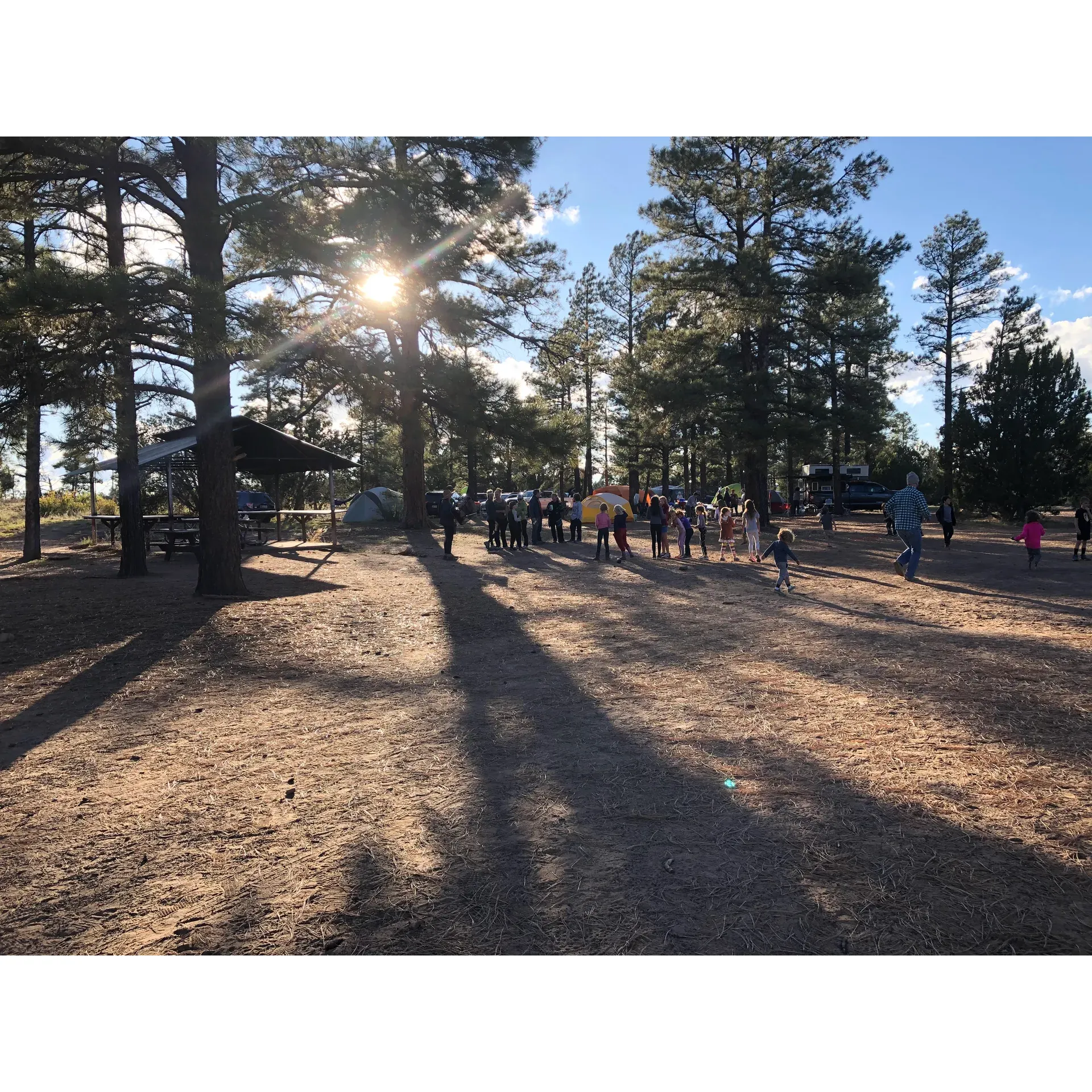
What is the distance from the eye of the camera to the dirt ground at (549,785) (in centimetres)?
278

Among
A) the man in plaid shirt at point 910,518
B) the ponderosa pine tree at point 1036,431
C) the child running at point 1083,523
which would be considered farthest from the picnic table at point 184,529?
the ponderosa pine tree at point 1036,431

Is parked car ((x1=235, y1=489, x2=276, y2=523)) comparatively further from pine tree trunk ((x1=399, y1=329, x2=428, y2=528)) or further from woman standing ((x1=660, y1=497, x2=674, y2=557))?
woman standing ((x1=660, y1=497, x2=674, y2=557))

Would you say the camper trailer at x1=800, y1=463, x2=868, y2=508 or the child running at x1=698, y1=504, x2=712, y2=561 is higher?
the camper trailer at x1=800, y1=463, x2=868, y2=508

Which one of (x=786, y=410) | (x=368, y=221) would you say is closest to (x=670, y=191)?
(x=786, y=410)

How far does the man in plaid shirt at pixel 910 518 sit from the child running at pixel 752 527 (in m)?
3.72

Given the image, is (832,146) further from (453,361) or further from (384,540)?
(384,540)

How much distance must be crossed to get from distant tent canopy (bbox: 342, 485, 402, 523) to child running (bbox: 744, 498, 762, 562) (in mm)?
22427

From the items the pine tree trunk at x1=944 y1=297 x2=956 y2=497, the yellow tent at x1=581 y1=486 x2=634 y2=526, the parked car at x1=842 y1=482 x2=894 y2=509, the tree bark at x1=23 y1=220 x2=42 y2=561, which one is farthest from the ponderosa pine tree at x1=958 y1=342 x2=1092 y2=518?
the tree bark at x1=23 y1=220 x2=42 y2=561

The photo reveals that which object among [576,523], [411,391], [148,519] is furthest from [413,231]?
[576,523]

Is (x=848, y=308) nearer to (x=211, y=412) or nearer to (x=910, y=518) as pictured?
(x=910, y=518)

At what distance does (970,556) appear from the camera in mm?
17141

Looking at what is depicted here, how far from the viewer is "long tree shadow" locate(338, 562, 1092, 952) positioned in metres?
2.64

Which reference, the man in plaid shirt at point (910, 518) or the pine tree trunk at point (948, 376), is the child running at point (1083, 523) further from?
the pine tree trunk at point (948, 376)

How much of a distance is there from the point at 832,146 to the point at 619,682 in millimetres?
23678
